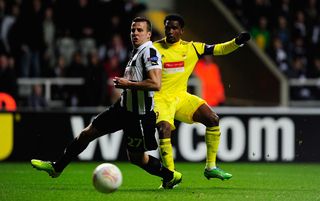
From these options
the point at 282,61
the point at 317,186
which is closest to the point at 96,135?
the point at 317,186

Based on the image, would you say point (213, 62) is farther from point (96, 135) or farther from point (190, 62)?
point (96, 135)

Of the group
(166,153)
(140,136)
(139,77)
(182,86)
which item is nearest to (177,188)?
(166,153)

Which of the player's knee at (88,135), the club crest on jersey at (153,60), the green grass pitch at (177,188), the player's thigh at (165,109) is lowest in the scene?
the green grass pitch at (177,188)

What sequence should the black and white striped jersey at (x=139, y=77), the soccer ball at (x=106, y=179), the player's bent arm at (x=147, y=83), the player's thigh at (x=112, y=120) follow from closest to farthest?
the soccer ball at (x=106, y=179), the player's bent arm at (x=147, y=83), the black and white striped jersey at (x=139, y=77), the player's thigh at (x=112, y=120)

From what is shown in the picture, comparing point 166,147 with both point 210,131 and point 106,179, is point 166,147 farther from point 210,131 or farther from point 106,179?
point 106,179

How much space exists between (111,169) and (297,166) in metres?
6.36

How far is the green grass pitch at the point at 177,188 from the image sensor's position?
9336 millimetres

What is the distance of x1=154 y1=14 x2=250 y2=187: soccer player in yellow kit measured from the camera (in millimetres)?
10797

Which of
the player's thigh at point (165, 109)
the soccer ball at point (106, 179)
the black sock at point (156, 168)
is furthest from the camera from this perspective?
the player's thigh at point (165, 109)

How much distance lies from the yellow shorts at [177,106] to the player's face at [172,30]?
0.65 m

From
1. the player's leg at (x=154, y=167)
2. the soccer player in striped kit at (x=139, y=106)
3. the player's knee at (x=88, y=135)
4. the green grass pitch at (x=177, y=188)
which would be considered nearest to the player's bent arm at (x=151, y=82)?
the soccer player in striped kit at (x=139, y=106)

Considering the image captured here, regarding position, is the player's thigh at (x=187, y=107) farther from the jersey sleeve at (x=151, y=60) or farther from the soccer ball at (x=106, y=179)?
the soccer ball at (x=106, y=179)

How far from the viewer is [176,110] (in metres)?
10.9

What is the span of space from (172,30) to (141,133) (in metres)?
1.82
